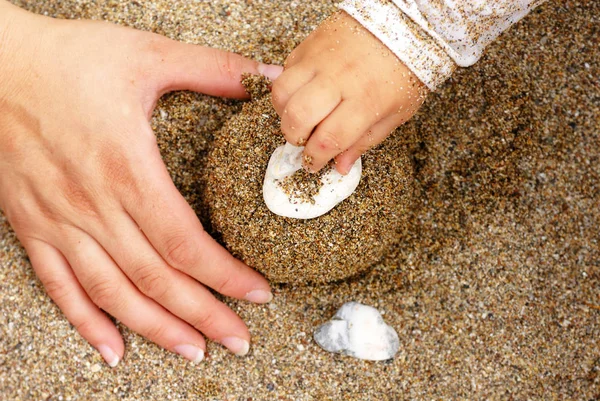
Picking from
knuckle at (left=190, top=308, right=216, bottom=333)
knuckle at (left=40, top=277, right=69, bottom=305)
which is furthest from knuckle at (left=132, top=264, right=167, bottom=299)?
knuckle at (left=40, top=277, right=69, bottom=305)

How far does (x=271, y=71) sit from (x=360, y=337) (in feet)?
2.72

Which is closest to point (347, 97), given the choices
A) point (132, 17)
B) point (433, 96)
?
point (433, 96)

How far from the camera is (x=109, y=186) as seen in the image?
1709mm

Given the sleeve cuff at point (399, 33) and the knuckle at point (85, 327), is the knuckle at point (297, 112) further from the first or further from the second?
the knuckle at point (85, 327)

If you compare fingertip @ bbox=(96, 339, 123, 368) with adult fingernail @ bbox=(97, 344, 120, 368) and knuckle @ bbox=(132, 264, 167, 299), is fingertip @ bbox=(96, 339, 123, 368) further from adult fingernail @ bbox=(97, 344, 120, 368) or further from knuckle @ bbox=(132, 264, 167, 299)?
knuckle @ bbox=(132, 264, 167, 299)

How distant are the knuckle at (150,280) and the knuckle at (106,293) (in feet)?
0.23

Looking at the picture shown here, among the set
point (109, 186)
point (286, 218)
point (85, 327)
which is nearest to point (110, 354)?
point (85, 327)

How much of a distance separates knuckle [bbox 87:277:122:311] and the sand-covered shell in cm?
37

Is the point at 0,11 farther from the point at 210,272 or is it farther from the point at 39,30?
the point at 210,272

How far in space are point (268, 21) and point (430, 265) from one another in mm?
917

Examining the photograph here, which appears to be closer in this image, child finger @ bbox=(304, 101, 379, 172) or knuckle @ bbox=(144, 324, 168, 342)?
child finger @ bbox=(304, 101, 379, 172)

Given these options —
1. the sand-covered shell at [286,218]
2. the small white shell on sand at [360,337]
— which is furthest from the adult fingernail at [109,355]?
the small white shell on sand at [360,337]

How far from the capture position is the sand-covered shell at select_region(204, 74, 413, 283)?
1587 mm

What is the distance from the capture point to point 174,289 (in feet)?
5.76
